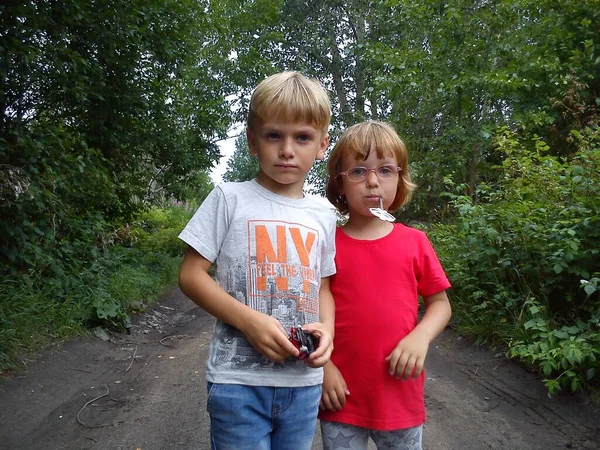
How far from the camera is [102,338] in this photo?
5.38m

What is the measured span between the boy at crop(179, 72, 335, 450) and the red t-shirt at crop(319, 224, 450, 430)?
10 cm

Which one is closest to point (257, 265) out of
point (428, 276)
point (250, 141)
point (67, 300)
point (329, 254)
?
point (329, 254)

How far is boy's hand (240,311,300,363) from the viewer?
1.27 metres

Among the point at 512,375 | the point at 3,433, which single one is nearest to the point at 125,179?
the point at 3,433

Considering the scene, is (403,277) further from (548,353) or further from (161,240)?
(161,240)

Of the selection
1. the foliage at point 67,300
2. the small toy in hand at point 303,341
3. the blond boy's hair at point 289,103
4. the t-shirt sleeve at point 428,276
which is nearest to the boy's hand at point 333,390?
the small toy in hand at point 303,341

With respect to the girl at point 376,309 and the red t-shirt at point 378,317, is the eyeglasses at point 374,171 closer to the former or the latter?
the girl at point 376,309

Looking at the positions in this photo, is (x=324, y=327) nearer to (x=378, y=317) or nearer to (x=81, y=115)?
(x=378, y=317)

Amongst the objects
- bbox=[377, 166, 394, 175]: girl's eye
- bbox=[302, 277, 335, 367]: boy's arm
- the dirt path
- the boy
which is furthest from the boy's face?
the dirt path

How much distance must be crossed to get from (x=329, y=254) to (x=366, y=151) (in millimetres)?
355

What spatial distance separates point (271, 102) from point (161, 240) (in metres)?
13.0

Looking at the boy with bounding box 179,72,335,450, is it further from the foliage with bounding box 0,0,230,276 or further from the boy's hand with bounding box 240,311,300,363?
the foliage with bounding box 0,0,230,276

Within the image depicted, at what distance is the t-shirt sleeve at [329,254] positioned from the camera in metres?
1.58

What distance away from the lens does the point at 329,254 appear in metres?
1.60
